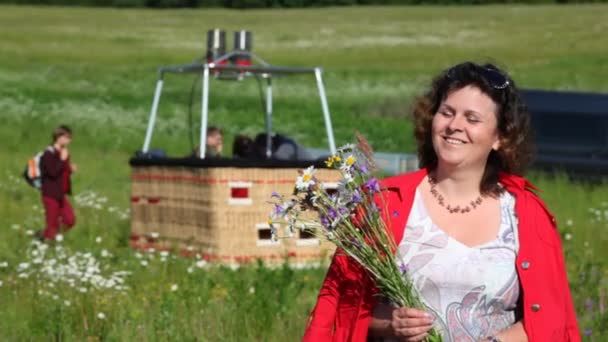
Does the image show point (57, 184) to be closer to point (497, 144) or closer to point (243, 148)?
point (243, 148)

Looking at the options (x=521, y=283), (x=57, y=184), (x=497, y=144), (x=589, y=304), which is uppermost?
(x=57, y=184)

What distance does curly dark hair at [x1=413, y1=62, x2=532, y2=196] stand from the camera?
443cm

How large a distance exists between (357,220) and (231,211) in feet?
24.8

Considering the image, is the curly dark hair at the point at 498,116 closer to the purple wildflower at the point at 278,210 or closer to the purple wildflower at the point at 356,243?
the purple wildflower at the point at 356,243

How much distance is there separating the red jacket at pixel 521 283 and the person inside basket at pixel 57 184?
352 inches

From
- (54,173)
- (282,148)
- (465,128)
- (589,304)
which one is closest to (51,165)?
(54,173)

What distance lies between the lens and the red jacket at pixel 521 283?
13.9 feet

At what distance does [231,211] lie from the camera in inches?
467

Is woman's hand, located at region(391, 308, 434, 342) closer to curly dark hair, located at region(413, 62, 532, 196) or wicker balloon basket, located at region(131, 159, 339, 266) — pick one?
curly dark hair, located at region(413, 62, 532, 196)

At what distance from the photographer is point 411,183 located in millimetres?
4391

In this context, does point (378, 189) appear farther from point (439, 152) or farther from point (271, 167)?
point (271, 167)

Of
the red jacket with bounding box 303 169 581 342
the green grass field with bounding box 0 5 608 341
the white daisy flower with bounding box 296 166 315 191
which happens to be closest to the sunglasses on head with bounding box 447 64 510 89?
the red jacket with bounding box 303 169 581 342

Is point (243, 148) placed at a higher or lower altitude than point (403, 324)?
higher

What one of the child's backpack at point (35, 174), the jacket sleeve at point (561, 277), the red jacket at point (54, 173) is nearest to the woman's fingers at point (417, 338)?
the jacket sleeve at point (561, 277)
